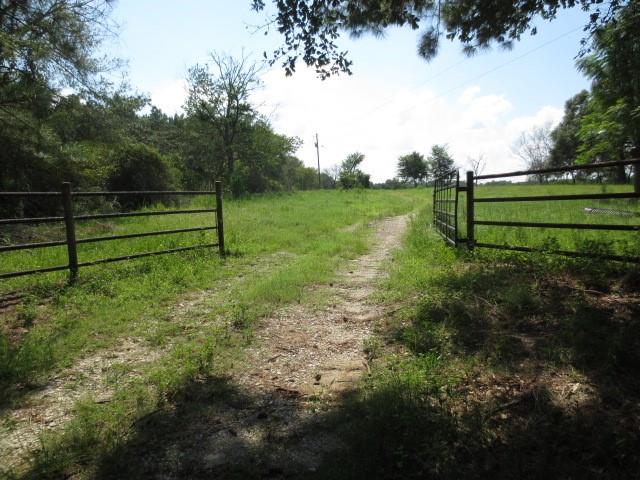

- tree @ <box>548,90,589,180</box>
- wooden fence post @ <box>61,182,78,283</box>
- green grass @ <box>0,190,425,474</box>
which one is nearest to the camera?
green grass @ <box>0,190,425,474</box>

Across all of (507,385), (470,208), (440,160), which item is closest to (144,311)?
(507,385)

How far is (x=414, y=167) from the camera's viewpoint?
81625 mm

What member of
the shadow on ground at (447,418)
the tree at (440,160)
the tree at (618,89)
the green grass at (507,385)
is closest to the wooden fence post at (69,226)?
the shadow on ground at (447,418)

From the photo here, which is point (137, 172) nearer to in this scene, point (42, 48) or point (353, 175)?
point (42, 48)

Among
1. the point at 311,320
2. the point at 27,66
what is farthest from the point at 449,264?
the point at 27,66

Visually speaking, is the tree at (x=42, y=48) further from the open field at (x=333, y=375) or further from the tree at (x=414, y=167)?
the tree at (x=414, y=167)

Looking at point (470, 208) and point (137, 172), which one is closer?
point (470, 208)

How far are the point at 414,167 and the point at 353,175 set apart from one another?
3454cm

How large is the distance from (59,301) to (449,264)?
593 centimetres

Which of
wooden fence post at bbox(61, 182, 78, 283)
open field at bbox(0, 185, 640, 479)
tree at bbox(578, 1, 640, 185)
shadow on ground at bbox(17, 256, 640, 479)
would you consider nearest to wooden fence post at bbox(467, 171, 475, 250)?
open field at bbox(0, 185, 640, 479)

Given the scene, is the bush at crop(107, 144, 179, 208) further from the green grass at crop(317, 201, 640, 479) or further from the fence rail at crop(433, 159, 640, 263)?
the green grass at crop(317, 201, 640, 479)

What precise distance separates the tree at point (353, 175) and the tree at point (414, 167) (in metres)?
17.8

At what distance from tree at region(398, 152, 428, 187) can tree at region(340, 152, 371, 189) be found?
58.4 ft

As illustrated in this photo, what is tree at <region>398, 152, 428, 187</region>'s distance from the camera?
81250mm
